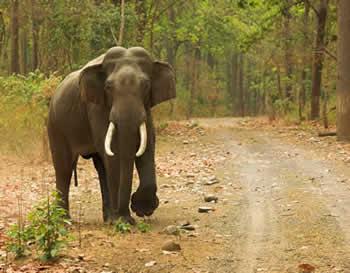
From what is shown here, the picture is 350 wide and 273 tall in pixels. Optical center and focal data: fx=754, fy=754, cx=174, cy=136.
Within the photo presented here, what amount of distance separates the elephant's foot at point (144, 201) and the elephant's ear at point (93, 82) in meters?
1.24

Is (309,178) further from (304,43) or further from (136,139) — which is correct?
(304,43)

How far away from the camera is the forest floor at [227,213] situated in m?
7.42

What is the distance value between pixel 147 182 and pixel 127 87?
4.08 feet

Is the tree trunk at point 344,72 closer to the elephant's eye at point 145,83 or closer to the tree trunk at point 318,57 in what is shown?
the tree trunk at point 318,57

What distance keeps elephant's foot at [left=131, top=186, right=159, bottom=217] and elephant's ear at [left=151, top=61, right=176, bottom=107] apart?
3.62 ft

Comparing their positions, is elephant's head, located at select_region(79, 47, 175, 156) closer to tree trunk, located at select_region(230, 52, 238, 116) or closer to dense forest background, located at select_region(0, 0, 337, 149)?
dense forest background, located at select_region(0, 0, 337, 149)

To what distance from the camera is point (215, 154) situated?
18.7 metres

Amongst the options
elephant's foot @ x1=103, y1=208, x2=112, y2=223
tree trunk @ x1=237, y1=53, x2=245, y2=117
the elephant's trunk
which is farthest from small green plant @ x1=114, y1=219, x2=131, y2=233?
tree trunk @ x1=237, y1=53, x2=245, y2=117

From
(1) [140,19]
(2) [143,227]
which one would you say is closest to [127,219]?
(2) [143,227]

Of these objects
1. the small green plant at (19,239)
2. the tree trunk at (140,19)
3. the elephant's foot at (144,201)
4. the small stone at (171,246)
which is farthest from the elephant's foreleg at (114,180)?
the tree trunk at (140,19)

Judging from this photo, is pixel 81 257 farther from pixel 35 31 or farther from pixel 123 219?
pixel 35 31

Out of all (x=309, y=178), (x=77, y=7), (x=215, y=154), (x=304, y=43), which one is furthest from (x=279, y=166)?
(x=304, y=43)

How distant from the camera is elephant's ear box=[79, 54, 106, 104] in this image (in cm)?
934

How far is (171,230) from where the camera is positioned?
881 centimetres
